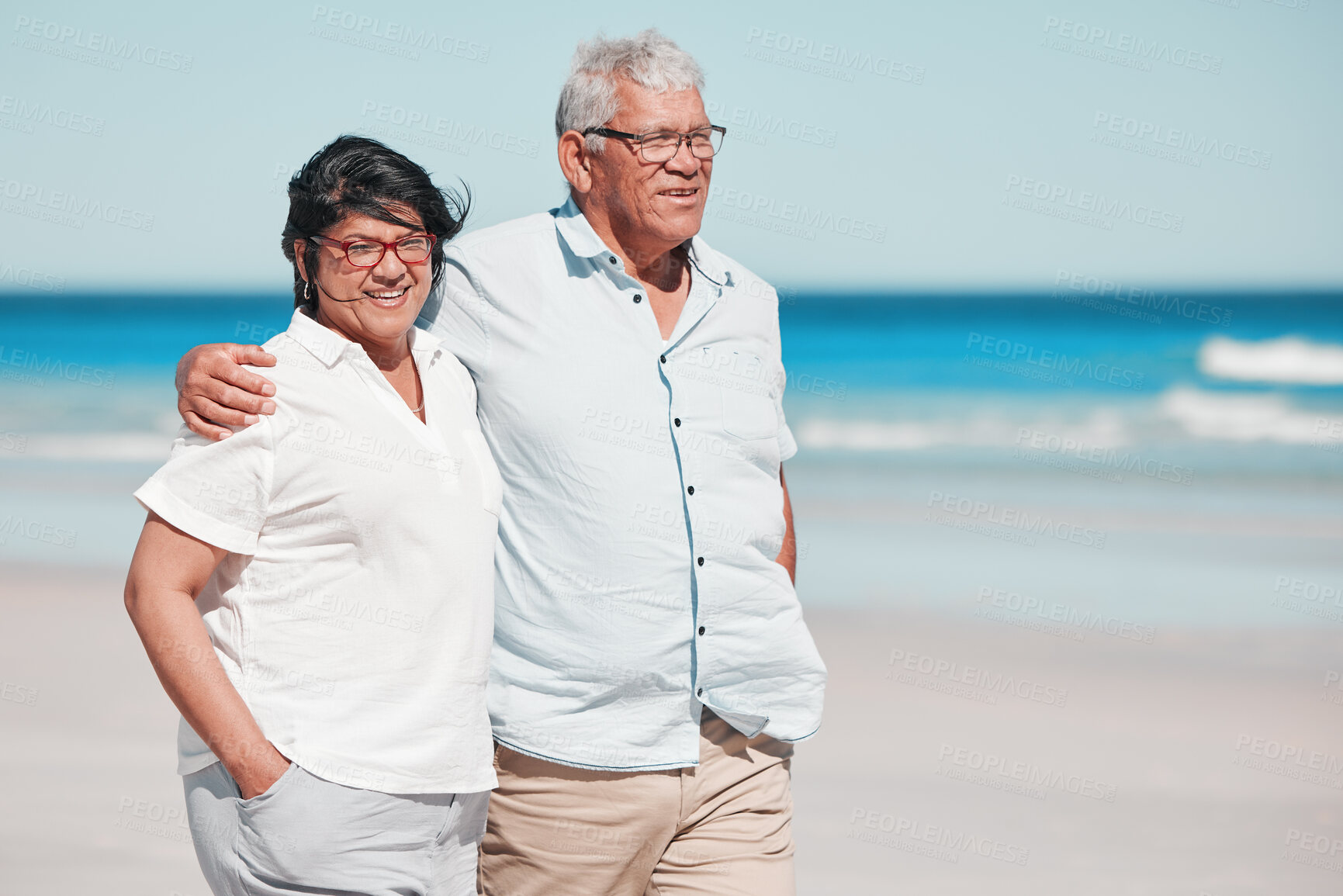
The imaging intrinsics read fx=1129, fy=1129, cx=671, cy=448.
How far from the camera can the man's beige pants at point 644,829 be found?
2354 mm

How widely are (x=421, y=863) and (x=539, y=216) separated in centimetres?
139

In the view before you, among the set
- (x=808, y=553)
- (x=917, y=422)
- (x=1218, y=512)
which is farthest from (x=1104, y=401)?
(x=808, y=553)

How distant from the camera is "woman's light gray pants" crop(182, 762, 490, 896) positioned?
1.82 m

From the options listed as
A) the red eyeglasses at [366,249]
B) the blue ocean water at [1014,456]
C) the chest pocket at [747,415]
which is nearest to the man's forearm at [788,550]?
the chest pocket at [747,415]

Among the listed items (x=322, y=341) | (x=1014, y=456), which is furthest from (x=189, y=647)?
(x=1014, y=456)

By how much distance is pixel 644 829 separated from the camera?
238 cm

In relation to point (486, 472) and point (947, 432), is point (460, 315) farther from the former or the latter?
point (947, 432)

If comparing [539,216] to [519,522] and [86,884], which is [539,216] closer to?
[519,522]

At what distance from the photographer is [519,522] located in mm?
2342

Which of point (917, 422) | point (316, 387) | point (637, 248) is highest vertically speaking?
point (917, 422)

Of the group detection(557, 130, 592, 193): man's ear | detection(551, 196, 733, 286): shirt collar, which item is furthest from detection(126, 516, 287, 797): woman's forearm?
detection(557, 130, 592, 193): man's ear

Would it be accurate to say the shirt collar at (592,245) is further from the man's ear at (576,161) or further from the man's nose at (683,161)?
the man's nose at (683,161)

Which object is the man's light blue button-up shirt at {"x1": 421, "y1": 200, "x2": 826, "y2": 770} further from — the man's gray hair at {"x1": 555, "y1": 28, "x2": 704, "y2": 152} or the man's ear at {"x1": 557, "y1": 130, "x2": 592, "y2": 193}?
the man's gray hair at {"x1": 555, "y1": 28, "x2": 704, "y2": 152}

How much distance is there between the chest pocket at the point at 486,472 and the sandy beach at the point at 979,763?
215 centimetres
